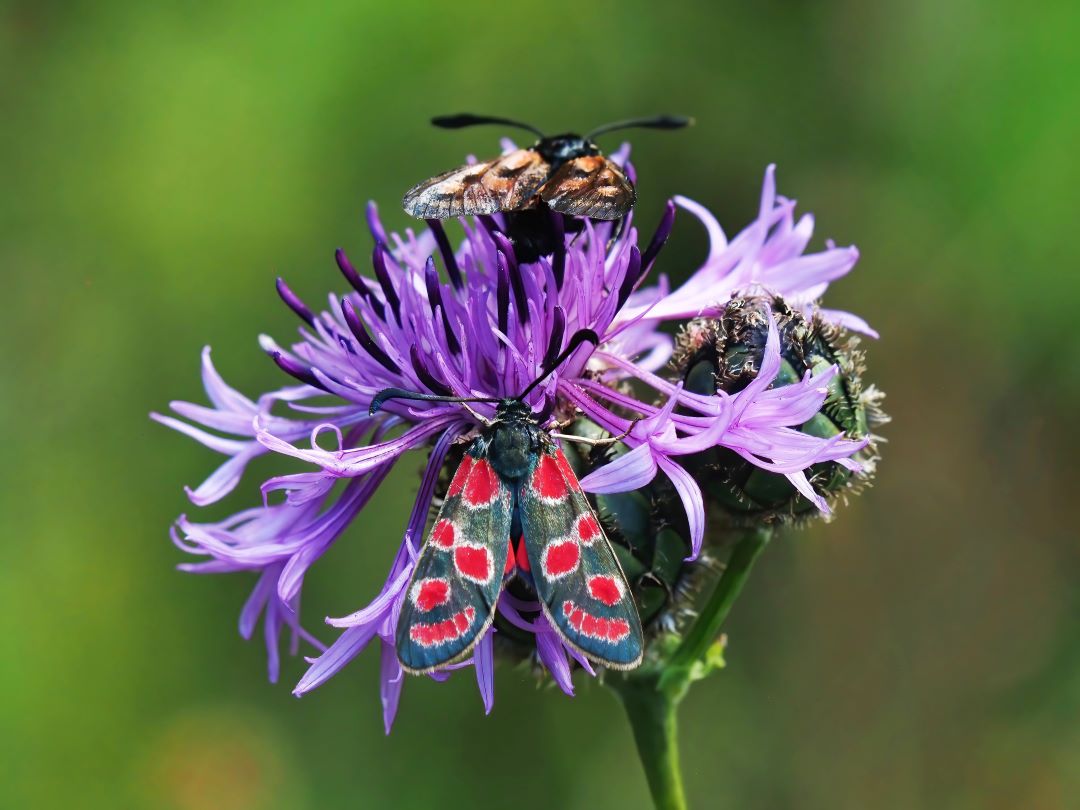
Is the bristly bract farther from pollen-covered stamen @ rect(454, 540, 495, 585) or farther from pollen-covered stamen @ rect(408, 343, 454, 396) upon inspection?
pollen-covered stamen @ rect(454, 540, 495, 585)

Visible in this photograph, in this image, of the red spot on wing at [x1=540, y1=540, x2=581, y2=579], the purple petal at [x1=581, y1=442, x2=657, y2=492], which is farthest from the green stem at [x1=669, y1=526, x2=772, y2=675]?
the red spot on wing at [x1=540, y1=540, x2=581, y2=579]

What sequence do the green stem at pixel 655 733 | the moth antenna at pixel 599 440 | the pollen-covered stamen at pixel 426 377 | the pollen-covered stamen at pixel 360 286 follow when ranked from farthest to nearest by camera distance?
the pollen-covered stamen at pixel 360 286 < the green stem at pixel 655 733 < the pollen-covered stamen at pixel 426 377 < the moth antenna at pixel 599 440

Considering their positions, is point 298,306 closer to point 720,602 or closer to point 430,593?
point 430,593

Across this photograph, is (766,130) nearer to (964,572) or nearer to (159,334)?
(964,572)

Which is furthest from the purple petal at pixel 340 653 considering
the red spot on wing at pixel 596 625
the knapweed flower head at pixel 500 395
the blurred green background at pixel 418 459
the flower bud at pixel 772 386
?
the blurred green background at pixel 418 459

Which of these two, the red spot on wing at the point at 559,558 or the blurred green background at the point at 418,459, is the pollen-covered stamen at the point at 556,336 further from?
the blurred green background at the point at 418,459
